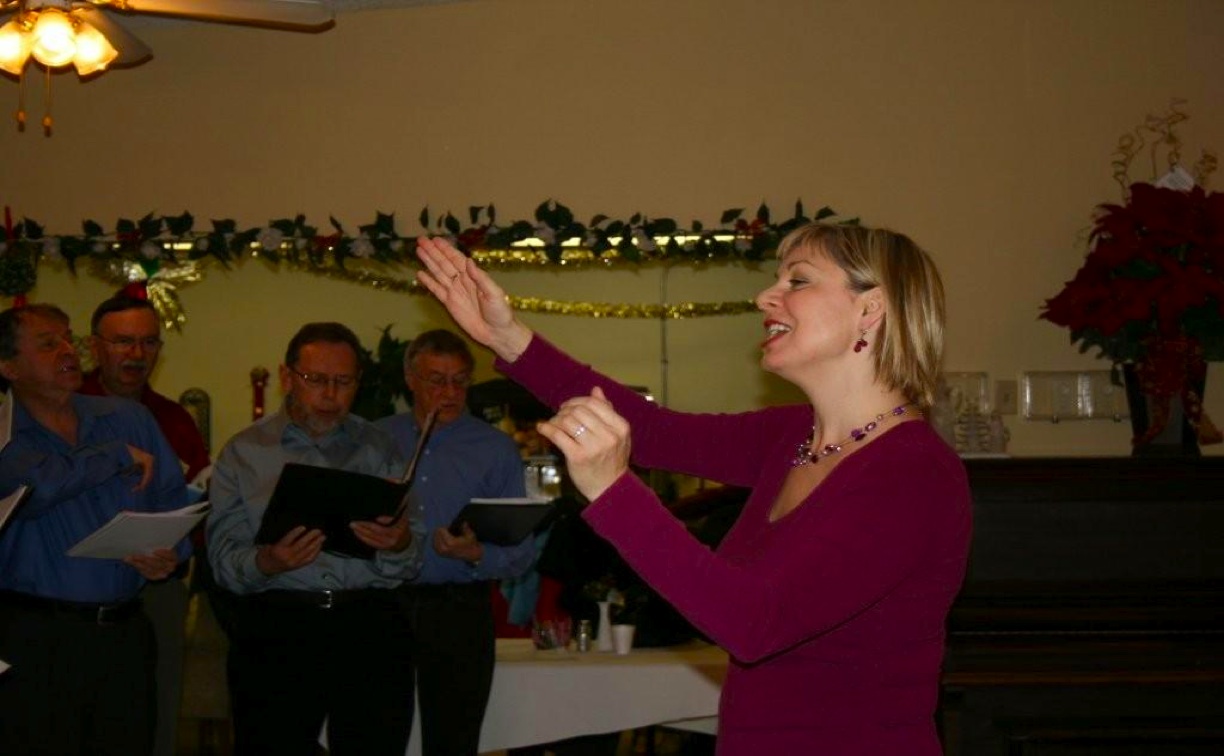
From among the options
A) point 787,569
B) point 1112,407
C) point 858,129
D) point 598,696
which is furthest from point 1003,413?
point 787,569

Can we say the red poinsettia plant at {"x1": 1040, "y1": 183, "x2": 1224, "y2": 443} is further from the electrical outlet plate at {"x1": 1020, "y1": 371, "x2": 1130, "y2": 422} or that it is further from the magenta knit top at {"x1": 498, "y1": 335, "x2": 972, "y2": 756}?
the magenta knit top at {"x1": 498, "y1": 335, "x2": 972, "y2": 756}

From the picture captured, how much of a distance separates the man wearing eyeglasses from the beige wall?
1105 mm

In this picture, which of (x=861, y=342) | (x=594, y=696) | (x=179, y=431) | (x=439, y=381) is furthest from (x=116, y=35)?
(x=861, y=342)

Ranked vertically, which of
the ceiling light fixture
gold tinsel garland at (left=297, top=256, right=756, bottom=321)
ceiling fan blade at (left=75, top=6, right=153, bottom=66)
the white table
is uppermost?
ceiling fan blade at (left=75, top=6, right=153, bottom=66)

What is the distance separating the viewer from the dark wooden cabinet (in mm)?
2895

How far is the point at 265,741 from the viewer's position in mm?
3801

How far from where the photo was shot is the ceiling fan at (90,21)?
4215mm

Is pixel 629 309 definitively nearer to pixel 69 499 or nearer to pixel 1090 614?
pixel 69 499

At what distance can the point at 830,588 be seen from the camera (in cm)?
159

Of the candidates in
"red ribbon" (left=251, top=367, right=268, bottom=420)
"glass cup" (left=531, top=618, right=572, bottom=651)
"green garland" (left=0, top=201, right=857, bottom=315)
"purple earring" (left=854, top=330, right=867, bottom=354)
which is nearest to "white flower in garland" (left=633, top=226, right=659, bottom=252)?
"green garland" (left=0, top=201, right=857, bottom=315)

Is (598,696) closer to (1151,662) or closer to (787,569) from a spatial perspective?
(1151,662)

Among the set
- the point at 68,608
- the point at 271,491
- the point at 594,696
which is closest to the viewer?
the point at 68,608

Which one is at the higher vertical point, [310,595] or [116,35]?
[116,35]

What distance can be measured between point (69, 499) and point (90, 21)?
155cm
